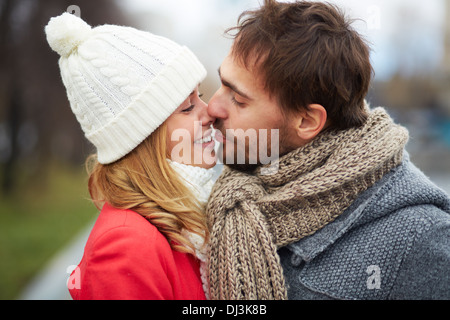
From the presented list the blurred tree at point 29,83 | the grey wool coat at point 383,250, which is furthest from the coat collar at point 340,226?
the blurred tree at point 29,83

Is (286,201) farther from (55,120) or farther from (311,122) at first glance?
(55,120)

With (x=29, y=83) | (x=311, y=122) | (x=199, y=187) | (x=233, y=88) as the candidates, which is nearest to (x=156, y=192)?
(x=199, y=187)

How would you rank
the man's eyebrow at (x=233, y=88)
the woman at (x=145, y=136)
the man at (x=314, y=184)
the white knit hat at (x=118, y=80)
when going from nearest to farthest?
1. the man at (x=314, y=184)
2. the woman at (x=145, y=136)
3. the white knit hat at (x=118, y=80)
4. the man's eyebrow at (x=233, y=88)

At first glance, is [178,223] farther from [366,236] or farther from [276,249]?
[366,236]

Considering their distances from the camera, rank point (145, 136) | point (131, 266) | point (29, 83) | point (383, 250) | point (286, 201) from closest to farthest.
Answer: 1. point (131, 266)
2. point (383, 250)
3. point (286, 201)
4. point (145, 136)
5. point (29, 83)

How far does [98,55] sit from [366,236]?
59.3 inches

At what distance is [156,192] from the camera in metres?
2.14

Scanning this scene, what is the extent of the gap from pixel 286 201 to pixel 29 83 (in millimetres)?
10288

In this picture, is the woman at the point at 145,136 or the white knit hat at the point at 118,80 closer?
the woman at the point at 145,136

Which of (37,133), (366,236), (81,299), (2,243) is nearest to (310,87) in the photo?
(366,236)

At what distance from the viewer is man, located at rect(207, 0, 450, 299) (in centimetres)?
194

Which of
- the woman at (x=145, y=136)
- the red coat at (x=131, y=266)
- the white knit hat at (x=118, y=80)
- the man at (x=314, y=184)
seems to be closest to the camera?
the red coat at (x=131, y=266)

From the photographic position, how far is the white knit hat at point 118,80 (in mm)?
2156

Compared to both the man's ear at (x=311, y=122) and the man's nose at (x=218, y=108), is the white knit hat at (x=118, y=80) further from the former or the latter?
the man's ear at (x=311, y=122)
